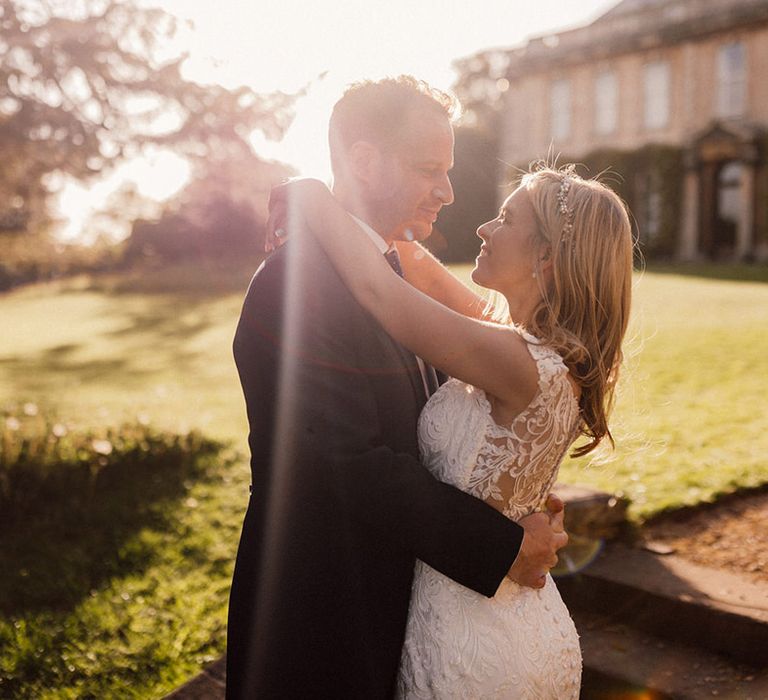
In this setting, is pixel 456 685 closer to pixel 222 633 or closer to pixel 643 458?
pixel 222 633

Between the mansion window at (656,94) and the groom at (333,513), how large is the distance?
29.1 m

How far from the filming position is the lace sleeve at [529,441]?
6.95 ft

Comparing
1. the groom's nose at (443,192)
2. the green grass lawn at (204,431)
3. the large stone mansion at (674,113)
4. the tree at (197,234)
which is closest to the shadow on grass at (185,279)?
the tree at (197,234)

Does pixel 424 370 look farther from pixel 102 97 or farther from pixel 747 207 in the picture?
pixel 747 207

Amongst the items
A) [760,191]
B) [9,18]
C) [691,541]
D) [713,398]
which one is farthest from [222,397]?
[760,191]

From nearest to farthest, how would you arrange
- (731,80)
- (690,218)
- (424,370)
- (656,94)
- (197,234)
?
(424,370), (731,80), (690,218), (656,94), (197,234)

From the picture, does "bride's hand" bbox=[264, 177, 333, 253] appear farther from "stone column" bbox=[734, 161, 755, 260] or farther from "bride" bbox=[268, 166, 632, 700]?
"stone column" bbox=[734, 161, 755, 260]

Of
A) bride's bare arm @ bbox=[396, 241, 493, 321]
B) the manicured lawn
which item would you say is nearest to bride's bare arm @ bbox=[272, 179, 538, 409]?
the manicured lawn

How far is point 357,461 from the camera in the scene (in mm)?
1981

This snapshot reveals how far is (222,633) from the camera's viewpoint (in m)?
4.60

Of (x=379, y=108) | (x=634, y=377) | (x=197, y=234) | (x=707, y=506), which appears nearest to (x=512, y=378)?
(x=379, y=108)

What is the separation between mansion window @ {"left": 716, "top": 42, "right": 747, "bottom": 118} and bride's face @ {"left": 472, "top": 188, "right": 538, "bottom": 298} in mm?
27671

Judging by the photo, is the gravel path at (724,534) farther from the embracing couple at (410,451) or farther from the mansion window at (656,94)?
the mansion window at (656,94)

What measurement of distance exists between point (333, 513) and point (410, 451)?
28 cm
